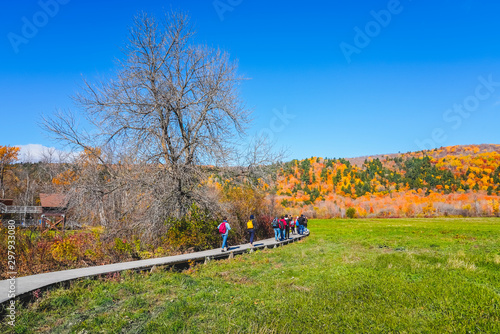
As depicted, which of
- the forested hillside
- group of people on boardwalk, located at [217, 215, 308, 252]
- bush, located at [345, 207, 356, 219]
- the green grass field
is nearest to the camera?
the green grass field

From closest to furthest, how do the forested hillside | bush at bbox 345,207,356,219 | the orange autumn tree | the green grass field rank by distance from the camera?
the green grass field
the orange autumn tree
bush at bbox 345,207,356,219
the forested hillside

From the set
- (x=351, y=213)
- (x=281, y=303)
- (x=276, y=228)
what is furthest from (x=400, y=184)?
(x=281, y=303)

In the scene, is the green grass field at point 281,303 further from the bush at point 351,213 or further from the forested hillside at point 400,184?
the forested hillside at point 400,184

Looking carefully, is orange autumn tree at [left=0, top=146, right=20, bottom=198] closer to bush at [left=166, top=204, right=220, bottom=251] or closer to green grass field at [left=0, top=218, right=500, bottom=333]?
bush at [left=166, top=204, right=220, bottom=251]

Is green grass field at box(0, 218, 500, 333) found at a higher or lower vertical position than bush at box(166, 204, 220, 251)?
lower

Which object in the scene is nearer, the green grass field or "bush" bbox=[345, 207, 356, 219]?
the green grass field

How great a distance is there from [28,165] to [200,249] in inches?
3679

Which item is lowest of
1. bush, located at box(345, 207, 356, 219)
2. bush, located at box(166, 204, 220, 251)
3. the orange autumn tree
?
bush, located at box(345, 207, 356, 219)

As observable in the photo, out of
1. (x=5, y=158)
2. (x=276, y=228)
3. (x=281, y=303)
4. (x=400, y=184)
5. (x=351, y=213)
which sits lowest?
(x=351, y=213)

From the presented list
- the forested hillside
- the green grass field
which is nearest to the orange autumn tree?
the forested hillside

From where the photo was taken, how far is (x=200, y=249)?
58.0 feet

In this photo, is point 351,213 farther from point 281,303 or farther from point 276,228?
point 281,303

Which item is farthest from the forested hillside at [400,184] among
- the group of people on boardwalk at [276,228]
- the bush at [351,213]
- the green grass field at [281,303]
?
the green grass field at [281,303]

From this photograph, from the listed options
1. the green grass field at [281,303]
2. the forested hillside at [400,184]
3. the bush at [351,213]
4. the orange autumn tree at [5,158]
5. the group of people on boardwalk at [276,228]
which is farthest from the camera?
the forested hillside at [400,184]
